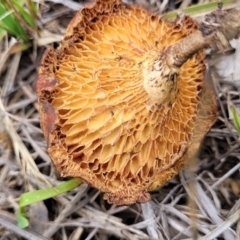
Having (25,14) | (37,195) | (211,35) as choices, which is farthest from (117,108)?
(25,14)

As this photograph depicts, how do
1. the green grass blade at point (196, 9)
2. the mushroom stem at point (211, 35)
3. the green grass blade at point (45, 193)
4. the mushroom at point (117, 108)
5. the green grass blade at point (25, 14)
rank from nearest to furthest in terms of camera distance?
the mushroom stem at point (211, 35) → the mushroom at point (117, 108) → the green grass blade at point (45, 193) → the green grass blade at point (25, 14) → the green grass blade at point (196, 9)

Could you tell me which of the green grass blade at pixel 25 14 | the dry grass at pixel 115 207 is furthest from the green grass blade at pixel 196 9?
the green grass blade at pixel 25 14

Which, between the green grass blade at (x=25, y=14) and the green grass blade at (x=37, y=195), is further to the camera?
the green grass blade at (x=25, y=14)

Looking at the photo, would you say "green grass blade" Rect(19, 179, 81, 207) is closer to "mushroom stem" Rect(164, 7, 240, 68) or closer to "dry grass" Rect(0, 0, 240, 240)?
"dry grass" Rect(0, 0, 240, 240)

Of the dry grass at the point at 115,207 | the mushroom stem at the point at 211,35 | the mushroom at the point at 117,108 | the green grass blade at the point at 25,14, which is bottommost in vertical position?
the dry grass at the point at 115,207

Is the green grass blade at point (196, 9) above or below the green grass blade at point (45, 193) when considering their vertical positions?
above

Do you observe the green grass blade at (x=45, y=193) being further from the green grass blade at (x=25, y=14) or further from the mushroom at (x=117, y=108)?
the green grass blade at (x=25, y=14)

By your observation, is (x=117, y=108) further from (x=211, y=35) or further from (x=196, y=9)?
(x=196, y=9)
